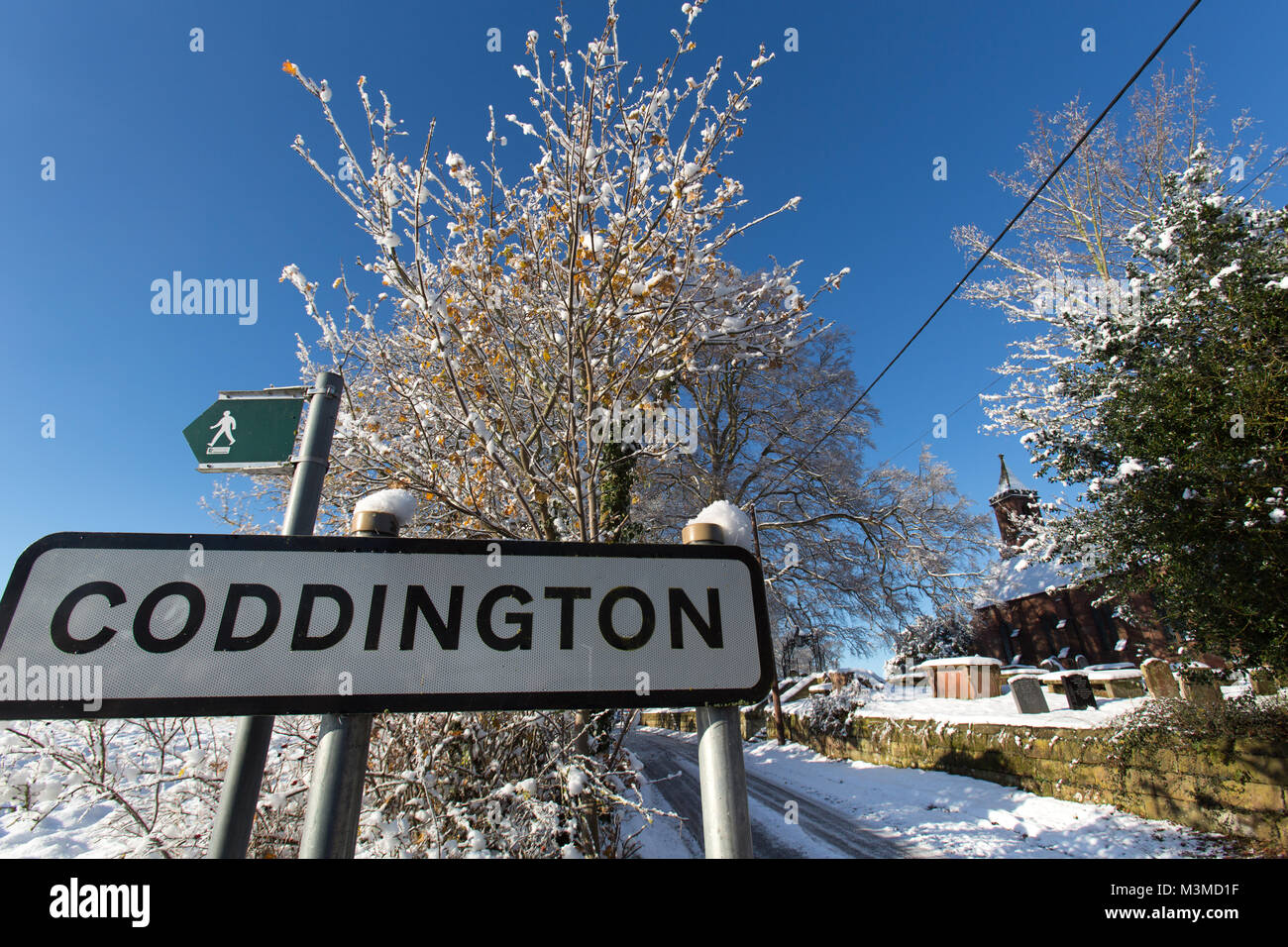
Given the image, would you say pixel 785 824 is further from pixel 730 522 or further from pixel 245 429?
pixel 245 429

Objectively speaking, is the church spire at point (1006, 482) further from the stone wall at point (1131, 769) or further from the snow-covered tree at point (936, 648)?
the stone wall at point (1131, 769)

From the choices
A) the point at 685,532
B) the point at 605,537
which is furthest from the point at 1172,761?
the point at 685,532

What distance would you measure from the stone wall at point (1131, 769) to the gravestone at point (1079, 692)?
1383 millimetres

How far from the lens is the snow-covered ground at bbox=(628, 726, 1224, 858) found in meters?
5.71

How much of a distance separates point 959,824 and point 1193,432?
5.54 meters

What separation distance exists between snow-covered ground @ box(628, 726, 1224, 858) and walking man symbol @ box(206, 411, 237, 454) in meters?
4.67

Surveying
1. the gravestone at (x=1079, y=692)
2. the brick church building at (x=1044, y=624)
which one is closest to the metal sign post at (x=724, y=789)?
the gravestone at (x=1079, y=692)

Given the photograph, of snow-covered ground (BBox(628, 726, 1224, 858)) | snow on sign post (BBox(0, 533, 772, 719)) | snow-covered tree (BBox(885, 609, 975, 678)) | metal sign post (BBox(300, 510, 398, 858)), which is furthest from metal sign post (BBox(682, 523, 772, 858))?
snow-covered tree (BBox(885, 609, 975, 678))

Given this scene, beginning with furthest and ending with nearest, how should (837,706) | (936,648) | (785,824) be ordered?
(936,648) → (837,706) → (785,824)

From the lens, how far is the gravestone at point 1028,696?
27.9 feet

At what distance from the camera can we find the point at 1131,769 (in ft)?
21.0

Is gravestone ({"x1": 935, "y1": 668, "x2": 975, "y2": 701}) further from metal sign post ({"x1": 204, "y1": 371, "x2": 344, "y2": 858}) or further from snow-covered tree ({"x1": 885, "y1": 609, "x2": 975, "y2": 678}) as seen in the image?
metal sign post ({"x1": 204, "y1": 371, "x2": 344, "y2": 858})

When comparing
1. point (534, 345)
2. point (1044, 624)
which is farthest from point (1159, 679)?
point (1044, 624)
